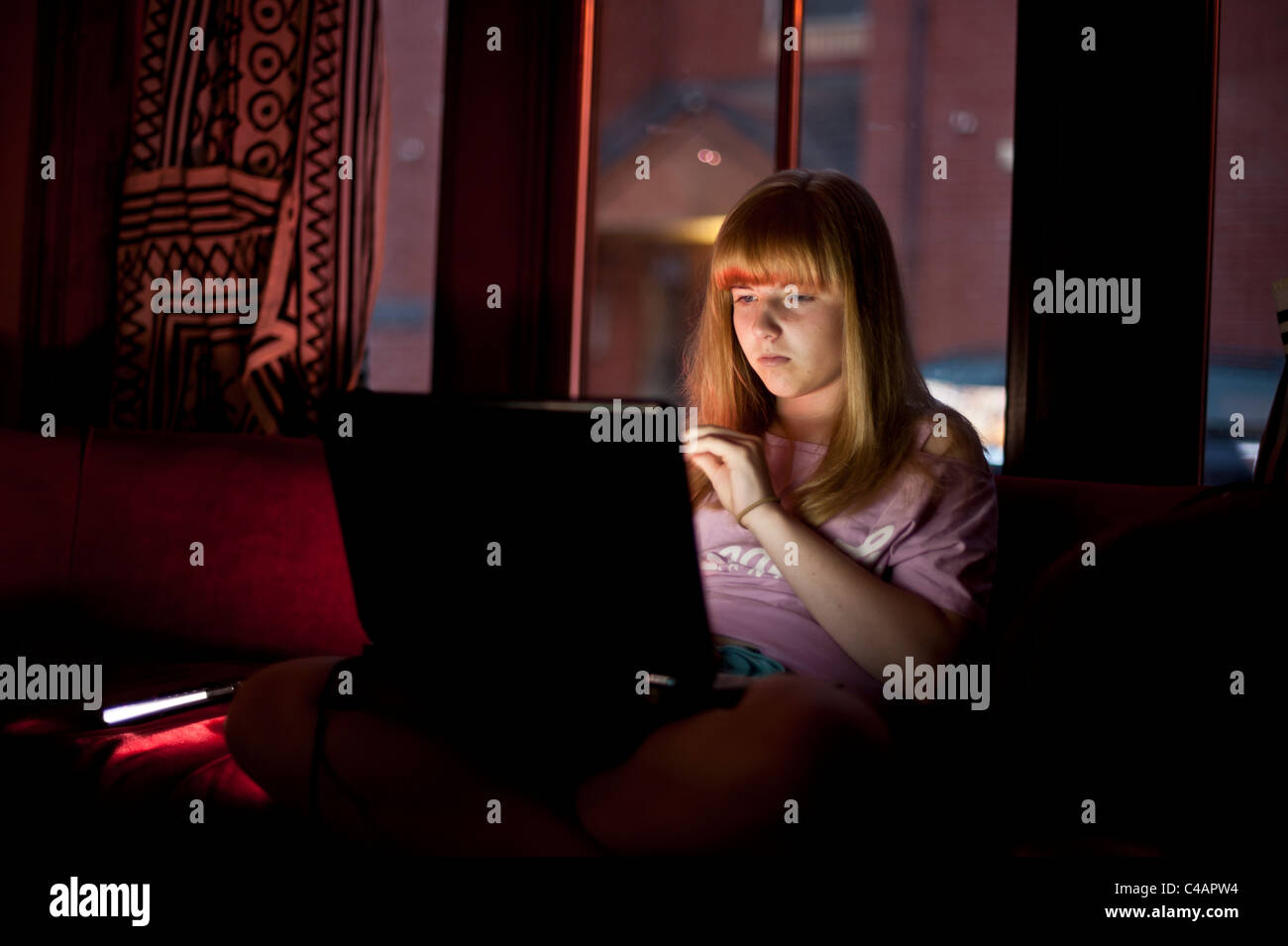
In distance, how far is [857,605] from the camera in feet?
3.52

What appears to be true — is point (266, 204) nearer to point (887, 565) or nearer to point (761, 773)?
point (887, 565)

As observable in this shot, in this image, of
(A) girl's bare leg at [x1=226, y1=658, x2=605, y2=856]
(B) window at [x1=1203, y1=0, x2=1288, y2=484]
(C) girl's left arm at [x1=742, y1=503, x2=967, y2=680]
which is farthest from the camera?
(B) window at [x1=1203, y1=0, x2=1288, y2=484]

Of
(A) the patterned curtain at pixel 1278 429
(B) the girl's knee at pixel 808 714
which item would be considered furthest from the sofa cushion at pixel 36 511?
(A) the patterned curtain at pixel 1278 429

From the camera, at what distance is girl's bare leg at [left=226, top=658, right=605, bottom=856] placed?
928 millimetres

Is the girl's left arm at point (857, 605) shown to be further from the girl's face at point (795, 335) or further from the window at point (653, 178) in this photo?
the window at point (653, 178)

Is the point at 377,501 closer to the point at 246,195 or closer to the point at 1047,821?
the point at 1047,821

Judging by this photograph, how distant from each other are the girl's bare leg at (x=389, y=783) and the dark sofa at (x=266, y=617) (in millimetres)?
90

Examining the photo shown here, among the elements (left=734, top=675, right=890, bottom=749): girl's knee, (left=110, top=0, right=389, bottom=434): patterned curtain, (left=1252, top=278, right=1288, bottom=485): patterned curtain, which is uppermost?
(left=110, top=0, right=389, bottom=434): patterned curtain

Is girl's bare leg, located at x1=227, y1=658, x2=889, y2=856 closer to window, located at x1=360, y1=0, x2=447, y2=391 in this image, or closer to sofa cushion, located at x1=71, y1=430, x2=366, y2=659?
sofa cushion, located at x1=71, y1=430, x2=366, y2=659

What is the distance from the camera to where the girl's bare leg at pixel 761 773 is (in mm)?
805

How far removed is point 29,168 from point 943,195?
2.01 metres

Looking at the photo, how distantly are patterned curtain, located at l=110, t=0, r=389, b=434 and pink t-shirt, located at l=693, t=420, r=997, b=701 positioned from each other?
1198mm

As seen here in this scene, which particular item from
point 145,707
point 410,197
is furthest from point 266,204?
point 145,707

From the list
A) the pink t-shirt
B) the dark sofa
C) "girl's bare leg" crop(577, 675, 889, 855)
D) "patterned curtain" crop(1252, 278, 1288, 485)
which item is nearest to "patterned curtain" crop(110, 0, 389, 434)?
the dark sofa
